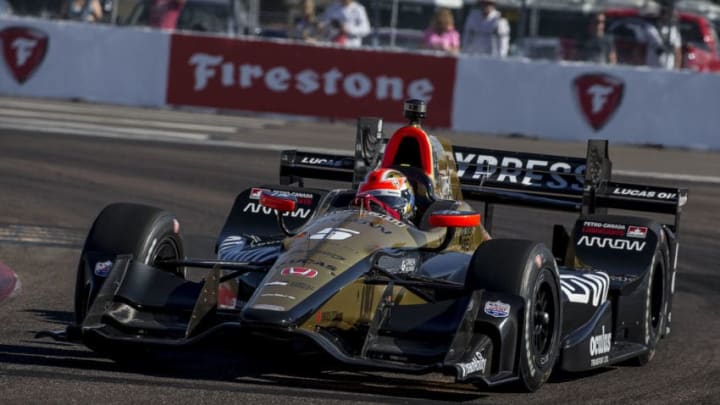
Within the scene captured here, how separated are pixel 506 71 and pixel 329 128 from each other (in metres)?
2.71

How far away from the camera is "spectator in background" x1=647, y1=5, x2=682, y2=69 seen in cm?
2156

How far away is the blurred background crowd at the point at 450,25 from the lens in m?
21.6

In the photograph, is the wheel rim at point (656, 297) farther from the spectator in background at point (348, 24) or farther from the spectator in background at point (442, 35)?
the spectator in background at point (348, 24)

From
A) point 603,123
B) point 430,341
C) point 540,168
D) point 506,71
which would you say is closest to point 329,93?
point 506,71

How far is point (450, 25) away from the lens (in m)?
22.5

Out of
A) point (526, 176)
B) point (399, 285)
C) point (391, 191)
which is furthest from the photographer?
point (526, 176)

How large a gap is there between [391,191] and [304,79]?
13831 mm

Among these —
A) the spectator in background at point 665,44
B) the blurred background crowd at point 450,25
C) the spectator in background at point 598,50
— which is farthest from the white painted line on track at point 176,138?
the spectator in background at point 665,44

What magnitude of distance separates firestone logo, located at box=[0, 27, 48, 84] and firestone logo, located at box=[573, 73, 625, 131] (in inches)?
323

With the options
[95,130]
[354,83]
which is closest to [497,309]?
[95,130]

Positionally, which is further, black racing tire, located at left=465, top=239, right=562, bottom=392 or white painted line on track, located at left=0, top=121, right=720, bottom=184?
white painted line on track, located at left=0, top=121, right=720, bottom=184

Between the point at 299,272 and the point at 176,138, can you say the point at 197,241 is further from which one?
the point at 176,138

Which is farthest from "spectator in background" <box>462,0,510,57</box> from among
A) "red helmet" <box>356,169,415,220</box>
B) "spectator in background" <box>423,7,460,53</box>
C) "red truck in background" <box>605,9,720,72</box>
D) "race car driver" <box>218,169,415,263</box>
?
"red helmet" <box>356,169,415,220</box>

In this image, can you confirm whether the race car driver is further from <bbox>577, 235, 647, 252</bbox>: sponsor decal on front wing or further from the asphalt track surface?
<bbox>577, 235, 647, 252</bbox>: sponsor decal on front wing
